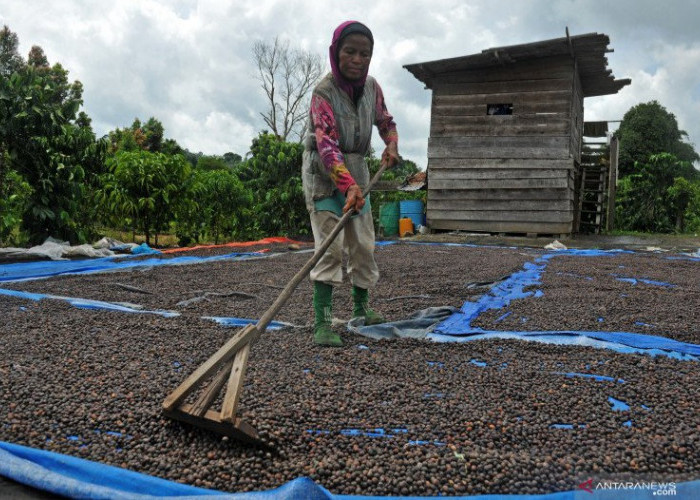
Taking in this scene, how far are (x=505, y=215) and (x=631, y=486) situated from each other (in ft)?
29.0

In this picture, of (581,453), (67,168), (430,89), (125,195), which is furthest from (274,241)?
(581,453)

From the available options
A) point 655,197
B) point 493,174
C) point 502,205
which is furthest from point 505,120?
point 655,197

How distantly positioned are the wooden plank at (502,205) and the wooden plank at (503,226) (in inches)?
9.6

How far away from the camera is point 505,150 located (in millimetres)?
9648

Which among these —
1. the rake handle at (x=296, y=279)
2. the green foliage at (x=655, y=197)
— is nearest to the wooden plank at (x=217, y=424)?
the rake handle at (x=296, y=279)

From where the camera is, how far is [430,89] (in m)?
10.7

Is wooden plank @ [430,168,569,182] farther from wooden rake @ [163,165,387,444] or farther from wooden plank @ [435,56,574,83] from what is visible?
wooden rake @ [163,165,387,444]

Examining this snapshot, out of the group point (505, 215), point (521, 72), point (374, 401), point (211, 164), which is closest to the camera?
point (374, 401)

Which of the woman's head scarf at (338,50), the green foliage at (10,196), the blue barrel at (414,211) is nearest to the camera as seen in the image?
the woman's head scarf at (338,50)

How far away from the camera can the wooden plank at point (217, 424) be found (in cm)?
140

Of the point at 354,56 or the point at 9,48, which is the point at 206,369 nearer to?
the point at 354,56

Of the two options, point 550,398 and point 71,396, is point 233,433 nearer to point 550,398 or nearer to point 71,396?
point 71,396

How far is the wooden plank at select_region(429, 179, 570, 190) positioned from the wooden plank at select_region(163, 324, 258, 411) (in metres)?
8.55

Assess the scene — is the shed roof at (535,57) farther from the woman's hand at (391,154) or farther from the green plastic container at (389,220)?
the woman's hand at (391,154)
